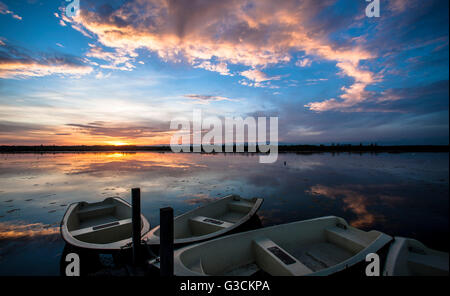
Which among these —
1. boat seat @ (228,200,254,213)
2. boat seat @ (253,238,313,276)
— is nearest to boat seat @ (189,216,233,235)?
boat seat @ (253,238,313,276)

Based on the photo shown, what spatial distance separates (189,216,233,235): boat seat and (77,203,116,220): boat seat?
5.14m

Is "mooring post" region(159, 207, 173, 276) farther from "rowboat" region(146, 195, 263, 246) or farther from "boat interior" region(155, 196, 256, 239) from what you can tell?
"boat interior" region(155, 196, 256, 239)

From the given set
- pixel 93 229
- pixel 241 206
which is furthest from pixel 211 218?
pixel 93 229

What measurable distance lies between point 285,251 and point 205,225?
11.1ft

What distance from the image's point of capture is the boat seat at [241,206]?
10016mm

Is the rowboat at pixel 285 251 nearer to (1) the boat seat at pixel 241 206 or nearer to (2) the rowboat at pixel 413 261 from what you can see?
(2) the rowboat at pixel 413 261

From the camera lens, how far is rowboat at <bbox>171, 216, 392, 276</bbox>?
14.6 feet

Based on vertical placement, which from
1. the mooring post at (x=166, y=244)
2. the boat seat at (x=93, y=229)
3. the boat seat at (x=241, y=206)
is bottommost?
the boat seat at (x=241, y=206)

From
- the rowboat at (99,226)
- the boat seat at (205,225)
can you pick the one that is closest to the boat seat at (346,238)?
the boat seat at (205,225)

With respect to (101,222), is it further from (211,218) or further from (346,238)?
(346,238)

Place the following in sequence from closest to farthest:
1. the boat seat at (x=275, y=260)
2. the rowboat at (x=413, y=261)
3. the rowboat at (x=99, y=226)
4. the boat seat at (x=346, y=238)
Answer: the boat seat at (x=275, y=260) < the rowboat at (x=413, y=261) < the rowboat at (x=99, y=226) < the boat seat at (x=346, y=238)

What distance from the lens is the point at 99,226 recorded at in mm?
6789
